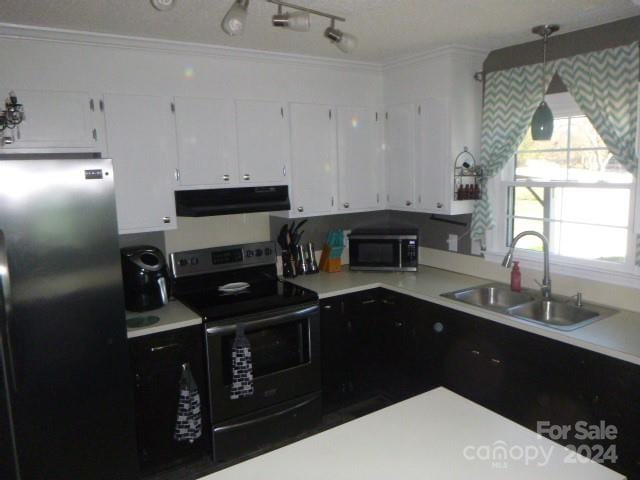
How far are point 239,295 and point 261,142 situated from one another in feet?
3.23

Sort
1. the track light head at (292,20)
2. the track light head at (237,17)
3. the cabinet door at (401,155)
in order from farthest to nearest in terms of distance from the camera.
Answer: the cabinet door at (401,155)
the track light head at (292,20)
the track light head at (237,17)

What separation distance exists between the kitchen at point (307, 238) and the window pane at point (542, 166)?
0.05ft

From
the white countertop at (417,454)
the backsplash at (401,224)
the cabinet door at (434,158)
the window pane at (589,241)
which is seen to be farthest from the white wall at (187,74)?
the white countertop at (417,454)

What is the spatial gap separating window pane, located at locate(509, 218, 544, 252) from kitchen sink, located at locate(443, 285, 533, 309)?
31cm

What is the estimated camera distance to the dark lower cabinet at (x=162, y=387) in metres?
2.50

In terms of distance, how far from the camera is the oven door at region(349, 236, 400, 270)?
11.5 ft

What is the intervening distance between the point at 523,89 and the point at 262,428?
101 inches

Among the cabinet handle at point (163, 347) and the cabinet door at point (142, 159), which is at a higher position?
the cabinet door at point (142, 159)

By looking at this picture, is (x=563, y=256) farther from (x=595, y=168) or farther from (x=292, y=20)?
(x=292, y=20)

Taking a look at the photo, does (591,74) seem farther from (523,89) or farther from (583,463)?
(583,463)

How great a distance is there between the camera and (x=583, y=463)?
1263 millimetres

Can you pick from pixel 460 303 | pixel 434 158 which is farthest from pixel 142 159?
pixel 460 303

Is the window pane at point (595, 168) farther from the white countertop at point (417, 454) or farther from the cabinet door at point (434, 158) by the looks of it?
the white countertop at point (417, 454)

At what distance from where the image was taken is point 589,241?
9.17 ft
